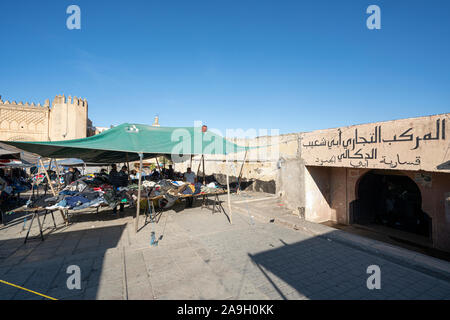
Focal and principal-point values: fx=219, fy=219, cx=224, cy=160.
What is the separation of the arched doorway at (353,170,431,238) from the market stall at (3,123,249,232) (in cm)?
510

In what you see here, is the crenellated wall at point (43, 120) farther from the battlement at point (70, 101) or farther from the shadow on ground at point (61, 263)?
the shadow on ground at point (61, 263)

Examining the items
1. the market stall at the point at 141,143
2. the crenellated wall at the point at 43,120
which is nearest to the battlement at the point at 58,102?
the crenellated wall at the point at 43,120

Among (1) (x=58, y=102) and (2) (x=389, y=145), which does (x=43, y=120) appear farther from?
(2) (x=389, y=145)

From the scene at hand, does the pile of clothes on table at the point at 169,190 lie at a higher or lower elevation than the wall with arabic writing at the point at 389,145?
lower

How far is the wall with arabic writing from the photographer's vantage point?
4.63 metres

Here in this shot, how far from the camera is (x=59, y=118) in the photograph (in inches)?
1309

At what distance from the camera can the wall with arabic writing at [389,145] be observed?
4633mm

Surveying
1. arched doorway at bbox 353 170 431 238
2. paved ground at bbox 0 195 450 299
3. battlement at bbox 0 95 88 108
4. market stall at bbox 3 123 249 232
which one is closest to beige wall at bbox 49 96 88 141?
battlement at bbox 0 95 88 108

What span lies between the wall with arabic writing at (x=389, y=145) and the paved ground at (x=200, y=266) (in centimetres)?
229

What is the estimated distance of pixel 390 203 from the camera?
8.48 meters

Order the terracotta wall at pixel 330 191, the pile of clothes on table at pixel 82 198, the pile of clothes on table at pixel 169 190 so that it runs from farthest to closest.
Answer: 1. the terracotta wall at pixel 330 191
2. the pile of clothes on table at pixel 169 190
3. the pile of clothes on table at pixel 82 198
